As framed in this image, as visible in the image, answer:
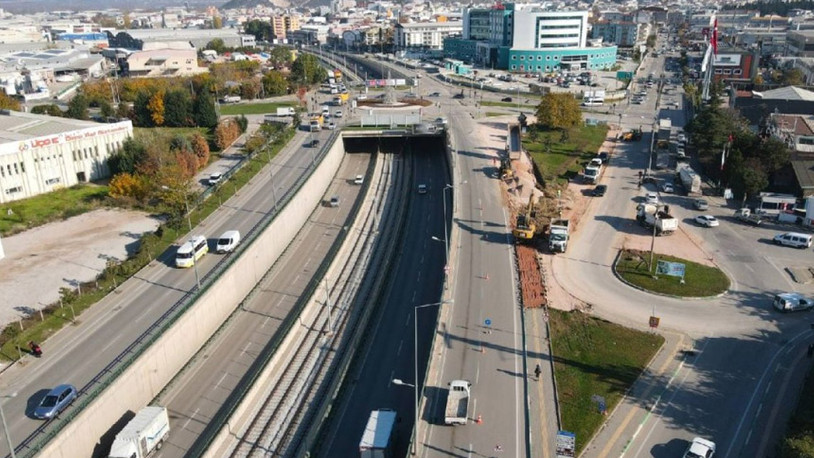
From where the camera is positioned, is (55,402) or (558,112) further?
(558,112)

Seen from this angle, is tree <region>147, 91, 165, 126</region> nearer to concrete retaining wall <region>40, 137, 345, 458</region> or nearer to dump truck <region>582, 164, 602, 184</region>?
concrete retaining wall <region>40, 137, 345, 458</region>

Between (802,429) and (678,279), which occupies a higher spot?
(802,429)

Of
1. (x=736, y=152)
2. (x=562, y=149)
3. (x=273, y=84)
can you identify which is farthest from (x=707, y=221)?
(x=273, y=84)

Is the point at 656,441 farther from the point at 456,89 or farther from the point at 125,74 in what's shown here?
the point at 125,74

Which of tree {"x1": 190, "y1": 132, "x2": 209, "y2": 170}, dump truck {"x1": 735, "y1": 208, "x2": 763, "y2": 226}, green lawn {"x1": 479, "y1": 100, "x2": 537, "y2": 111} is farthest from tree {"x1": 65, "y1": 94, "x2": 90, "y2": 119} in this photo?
dump truck {"x1": 735, "y1": 208, "x2": 763, "y2": 226}

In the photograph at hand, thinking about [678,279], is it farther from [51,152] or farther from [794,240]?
[51,152]

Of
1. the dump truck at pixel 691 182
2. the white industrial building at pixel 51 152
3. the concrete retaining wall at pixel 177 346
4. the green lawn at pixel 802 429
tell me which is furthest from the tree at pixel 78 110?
the green lawn at pixel 802 429
